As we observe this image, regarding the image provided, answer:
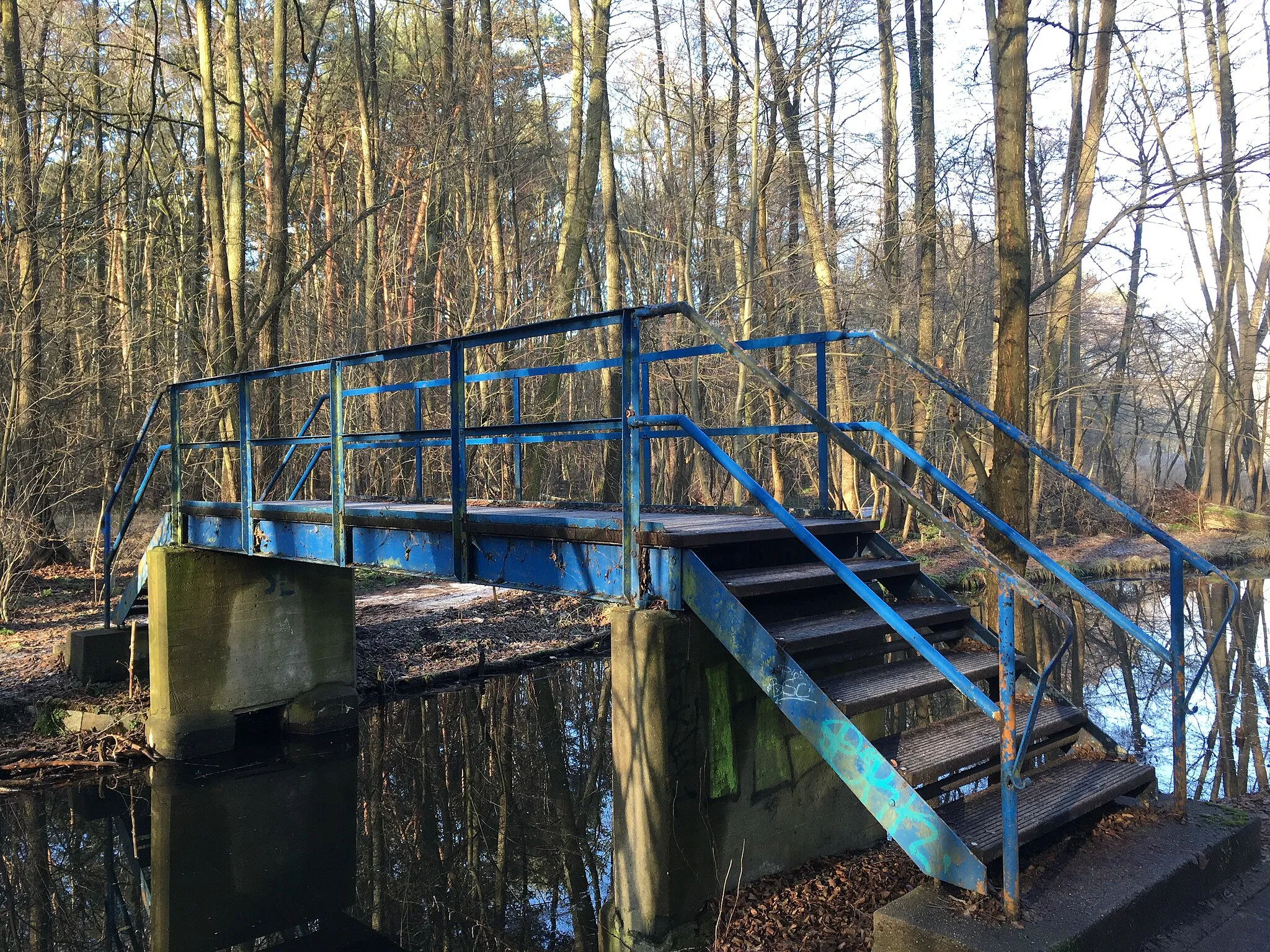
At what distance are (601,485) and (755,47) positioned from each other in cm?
781

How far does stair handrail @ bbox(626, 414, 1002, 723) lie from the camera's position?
3.66 meters

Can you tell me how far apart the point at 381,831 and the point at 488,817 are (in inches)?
34.7

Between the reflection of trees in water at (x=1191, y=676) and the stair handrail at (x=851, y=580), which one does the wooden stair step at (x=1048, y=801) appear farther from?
the reflection of trees in water at (x=1191, y=676)

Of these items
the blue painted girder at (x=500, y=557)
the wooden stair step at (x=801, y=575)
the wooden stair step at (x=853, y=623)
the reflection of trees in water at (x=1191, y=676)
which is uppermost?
the blue painted girder at (x=500, y=557)

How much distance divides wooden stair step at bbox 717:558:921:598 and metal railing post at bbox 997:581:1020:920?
1384 millimetres

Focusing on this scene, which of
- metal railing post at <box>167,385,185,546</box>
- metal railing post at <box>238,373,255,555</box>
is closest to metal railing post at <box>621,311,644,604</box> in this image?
metal railing post at <box>238,373,255,555</box>

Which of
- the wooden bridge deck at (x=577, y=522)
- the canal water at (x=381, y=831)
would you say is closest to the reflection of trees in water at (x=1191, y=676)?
the canal water at (x=381, y=831)

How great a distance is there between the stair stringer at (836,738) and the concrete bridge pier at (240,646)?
627 centimetres

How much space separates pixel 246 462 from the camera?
305 inches

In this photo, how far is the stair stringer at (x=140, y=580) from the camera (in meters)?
9.42

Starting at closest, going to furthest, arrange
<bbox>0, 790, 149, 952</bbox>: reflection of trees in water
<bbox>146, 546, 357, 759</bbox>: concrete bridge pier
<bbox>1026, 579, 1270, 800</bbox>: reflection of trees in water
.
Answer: <bbox>0, 790, 149, 952</bbox>: reflection of trees in water
<bbox>1026, 579, 1270, 800</bbox>: reflection of trees in water
<bbox>146, 546, 357, 759</bbox>: concrete bridge pier

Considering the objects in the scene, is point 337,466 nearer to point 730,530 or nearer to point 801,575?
point 730,530

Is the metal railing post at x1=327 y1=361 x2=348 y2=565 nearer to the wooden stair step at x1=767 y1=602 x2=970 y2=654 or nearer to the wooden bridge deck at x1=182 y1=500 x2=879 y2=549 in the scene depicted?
the wooden bridge deck at x1=182 y1=500 x2=879 y2=549

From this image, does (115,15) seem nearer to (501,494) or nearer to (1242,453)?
(501,494)
